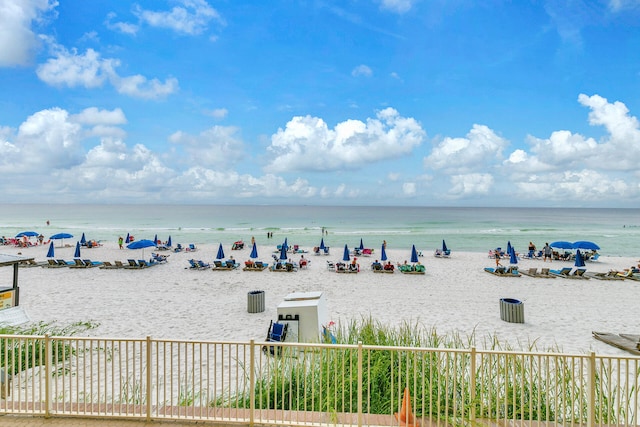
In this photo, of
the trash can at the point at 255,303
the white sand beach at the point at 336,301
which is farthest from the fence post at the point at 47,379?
the trash can at the point at 255,303

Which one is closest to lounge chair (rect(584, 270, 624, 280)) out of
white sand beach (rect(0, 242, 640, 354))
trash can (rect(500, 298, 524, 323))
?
white sand beach (rect(0, 242, 640, 354))

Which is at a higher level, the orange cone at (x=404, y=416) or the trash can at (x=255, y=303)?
the orange cone at (x=404, y=416)

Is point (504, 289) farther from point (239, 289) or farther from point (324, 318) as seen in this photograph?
point (239, 289)

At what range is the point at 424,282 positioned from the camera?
18.2 m

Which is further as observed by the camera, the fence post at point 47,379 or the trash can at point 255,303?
the trash can at point 255,303

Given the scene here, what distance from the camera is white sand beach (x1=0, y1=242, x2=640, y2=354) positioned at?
10328mm

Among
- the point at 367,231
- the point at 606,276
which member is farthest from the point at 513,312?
the point at 367,231

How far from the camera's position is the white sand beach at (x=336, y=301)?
10.3 m

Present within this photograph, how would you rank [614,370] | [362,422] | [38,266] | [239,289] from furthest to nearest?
[38,266], [239,289], [614,370], [362,422]

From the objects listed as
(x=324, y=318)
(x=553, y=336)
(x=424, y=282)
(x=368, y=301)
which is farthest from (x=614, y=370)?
(x=424, y=282)

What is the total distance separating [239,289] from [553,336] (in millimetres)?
11965

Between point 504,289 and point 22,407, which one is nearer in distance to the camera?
point 22,407

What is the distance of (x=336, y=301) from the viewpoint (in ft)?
45.9

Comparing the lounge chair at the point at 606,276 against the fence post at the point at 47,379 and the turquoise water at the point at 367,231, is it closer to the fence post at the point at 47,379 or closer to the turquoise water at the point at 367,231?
the turquoise water at the point at 367,231
